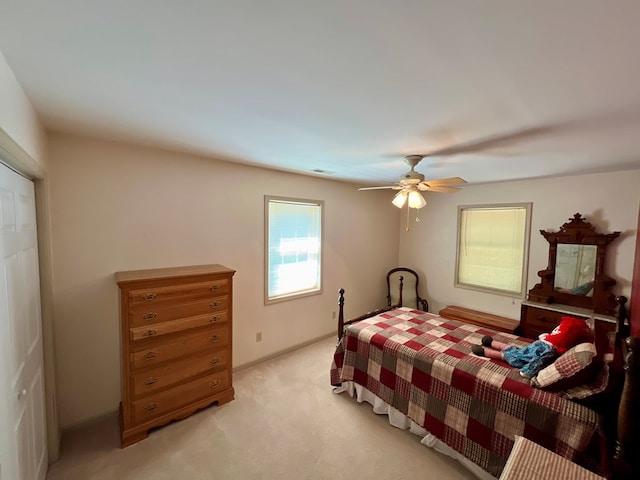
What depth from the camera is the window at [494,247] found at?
381cm

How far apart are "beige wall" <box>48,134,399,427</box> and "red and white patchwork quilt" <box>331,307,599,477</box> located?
129 cm

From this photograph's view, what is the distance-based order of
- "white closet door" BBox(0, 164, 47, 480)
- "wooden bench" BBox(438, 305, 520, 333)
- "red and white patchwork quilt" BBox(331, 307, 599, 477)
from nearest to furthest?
1. "white closet door" BBox(0, 164, 47, 480)
2. "red and white patchwork quilt" BBox(331, 307, 599, 477)
3. "wooden bench" BBox(438, 305, 520, 333)

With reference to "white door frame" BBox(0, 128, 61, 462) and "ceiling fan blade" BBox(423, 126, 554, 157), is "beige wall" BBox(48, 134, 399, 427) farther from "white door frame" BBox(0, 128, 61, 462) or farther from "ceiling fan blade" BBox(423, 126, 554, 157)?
"ceiling fan blade" BBox(423, 126, 554, 157)

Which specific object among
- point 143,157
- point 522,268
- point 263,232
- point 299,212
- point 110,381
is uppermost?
point 143,157

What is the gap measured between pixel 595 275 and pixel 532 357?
204 cm

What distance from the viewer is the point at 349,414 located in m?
2.57

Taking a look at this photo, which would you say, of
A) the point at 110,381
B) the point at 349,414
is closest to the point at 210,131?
the point at 110,381

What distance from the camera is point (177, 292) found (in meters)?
2.31

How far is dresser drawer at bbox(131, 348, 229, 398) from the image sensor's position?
85.8 inches

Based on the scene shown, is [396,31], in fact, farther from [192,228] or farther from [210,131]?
[192,228]

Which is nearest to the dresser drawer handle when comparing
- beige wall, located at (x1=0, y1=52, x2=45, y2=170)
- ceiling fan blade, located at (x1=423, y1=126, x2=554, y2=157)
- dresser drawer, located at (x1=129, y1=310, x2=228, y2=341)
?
dresser drawer, located at (x1=129, y1=310, x2=228, y2=341)

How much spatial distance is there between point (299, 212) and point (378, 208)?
165 centimetres

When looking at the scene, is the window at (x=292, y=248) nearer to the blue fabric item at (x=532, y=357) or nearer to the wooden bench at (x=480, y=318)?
the wooden bench at (x=480, y=318)

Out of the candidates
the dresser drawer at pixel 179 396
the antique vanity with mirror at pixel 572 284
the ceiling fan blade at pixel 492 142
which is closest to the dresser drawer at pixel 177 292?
the dresser drawer at pixel 179 396
